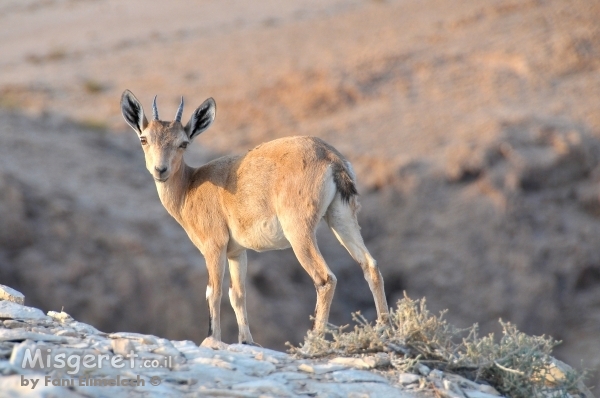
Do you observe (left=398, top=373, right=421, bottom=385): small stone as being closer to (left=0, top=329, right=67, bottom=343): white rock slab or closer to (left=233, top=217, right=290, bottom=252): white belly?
(left=233, top=217, right=290, bottom=252): white belly

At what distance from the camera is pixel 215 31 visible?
104 ft

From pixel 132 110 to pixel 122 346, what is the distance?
12.6ft

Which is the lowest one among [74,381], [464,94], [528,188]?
[74,381]

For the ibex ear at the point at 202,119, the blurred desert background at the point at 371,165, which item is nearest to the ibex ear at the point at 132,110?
the ibex ear at the point at 202,119

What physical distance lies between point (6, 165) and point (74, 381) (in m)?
14.6

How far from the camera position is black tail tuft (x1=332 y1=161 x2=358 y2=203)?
9.59 meters

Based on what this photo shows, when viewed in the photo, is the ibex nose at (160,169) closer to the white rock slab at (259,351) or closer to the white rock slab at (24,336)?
the white rock slab at (259,351)

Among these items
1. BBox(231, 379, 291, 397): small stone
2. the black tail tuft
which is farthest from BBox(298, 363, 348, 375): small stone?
the black tail tuft

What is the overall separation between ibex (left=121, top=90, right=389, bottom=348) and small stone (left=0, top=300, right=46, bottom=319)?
1664 millimetres

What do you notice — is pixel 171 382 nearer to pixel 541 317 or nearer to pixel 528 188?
pixel 541 317

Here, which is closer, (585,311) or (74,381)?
(74,381)

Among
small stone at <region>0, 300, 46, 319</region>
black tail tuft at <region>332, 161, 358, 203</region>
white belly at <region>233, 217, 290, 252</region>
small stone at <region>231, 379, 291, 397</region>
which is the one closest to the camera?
small stone at <region>231, 379, 291, 397</region>

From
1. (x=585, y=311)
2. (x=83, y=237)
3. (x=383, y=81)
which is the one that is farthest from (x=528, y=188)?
(x=83, y=237)

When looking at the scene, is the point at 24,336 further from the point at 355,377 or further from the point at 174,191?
the point at 174,191
